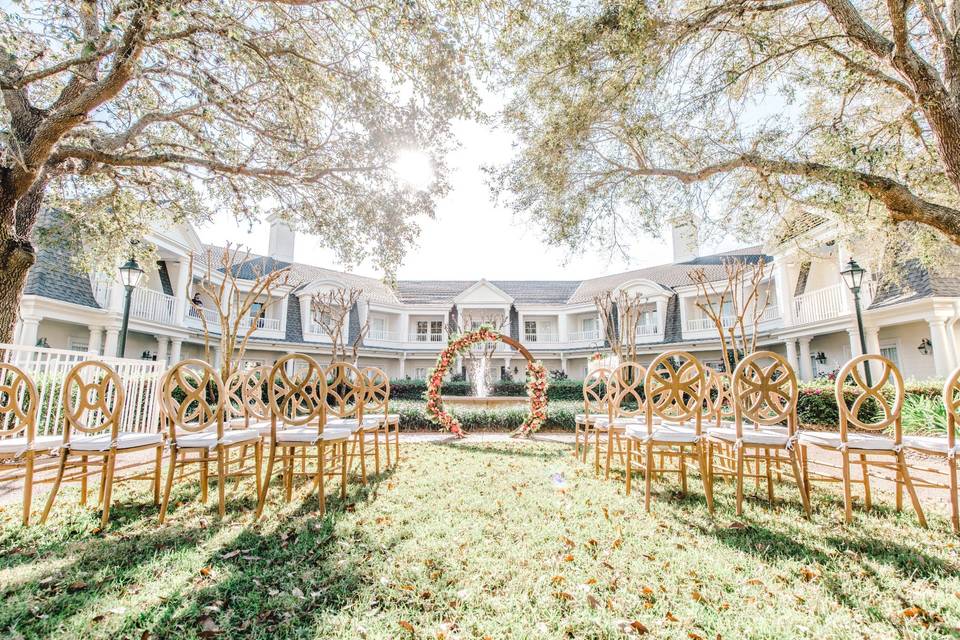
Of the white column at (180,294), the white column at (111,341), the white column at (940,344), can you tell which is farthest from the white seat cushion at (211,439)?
the white column at (940,344)

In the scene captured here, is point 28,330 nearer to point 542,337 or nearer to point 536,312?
point 536,312

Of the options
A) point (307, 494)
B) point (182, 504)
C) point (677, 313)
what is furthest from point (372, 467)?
point (677, 313)

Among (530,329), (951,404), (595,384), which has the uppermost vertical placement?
(530,329)

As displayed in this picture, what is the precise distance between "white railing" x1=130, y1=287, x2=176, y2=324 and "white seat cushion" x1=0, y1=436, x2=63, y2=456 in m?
12.7

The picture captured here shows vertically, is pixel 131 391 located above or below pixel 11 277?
below

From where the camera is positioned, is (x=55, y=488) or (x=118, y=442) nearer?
(x=55, y=488)

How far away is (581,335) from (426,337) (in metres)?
8.81

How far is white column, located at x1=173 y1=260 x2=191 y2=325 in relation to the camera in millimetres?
15359

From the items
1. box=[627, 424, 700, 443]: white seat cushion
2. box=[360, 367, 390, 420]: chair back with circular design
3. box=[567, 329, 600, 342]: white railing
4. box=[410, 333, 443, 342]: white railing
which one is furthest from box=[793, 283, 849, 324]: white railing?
box=[410, 333, 443, 342]: white railing

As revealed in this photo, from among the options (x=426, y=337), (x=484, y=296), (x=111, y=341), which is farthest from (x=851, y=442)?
(x=426, y=337)

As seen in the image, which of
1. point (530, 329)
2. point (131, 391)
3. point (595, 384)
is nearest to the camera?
point (595, 384)

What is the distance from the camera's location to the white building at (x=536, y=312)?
36.9 ft

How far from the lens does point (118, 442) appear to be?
3229 millimetres

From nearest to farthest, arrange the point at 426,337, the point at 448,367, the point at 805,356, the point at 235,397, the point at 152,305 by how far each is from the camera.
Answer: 1. the point at 235,397
2. the point at 448,367
3. the point at 152,305
4. the point at 805,356
5. the point at 426,337
